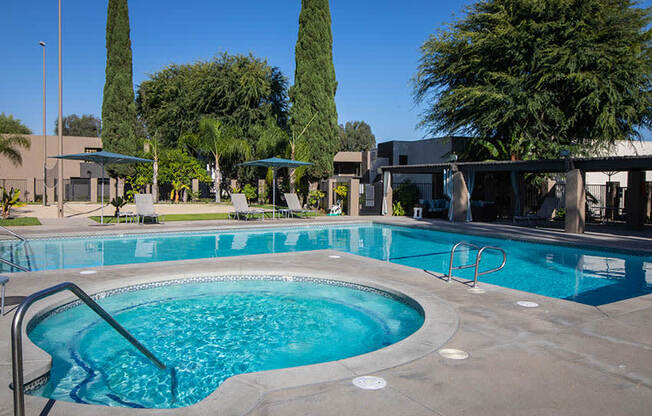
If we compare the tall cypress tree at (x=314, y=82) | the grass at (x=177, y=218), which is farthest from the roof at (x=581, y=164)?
the grass at (x=177, y=218)

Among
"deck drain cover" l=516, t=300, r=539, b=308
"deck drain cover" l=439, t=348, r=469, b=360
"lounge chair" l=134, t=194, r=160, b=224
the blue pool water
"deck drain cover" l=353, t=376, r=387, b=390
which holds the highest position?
"lounge chair" l=134, t=194, r=160, b=224

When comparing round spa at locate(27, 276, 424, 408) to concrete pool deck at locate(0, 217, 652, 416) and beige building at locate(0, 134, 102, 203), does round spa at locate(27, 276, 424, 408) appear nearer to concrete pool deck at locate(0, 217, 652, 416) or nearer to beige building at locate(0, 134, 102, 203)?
concrete pool deck at locate(0, 217, 652, 416)

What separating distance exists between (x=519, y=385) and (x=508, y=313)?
1.91 meters

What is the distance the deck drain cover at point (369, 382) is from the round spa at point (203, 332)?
1486 millimetres

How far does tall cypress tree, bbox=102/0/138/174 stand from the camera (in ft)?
97.1

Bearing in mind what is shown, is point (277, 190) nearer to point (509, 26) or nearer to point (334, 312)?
point (509, 26)

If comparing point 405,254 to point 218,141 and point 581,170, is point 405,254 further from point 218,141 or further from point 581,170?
point 218,141

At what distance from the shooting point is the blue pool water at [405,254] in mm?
7918

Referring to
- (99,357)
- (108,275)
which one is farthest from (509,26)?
(99,357)

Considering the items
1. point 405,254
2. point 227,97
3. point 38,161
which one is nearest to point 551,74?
point 405,254

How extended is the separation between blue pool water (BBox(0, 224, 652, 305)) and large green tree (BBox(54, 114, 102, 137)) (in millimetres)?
66767

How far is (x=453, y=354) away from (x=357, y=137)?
85.7 metres

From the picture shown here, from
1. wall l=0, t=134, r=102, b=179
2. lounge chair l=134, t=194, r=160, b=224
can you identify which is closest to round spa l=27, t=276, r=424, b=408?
lounge chair l=134, t=194, r=160, b=224

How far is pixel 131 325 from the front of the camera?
5.45 m
